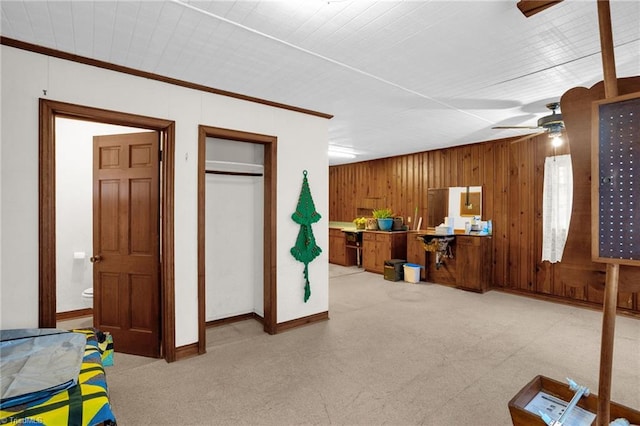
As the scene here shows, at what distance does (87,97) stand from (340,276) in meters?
5.14

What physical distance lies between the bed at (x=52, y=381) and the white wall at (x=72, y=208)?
2422mm

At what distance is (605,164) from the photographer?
4.70ft

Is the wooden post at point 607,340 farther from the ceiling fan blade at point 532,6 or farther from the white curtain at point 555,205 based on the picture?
the white curtain at point 555,205

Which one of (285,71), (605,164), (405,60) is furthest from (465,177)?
(605,164)

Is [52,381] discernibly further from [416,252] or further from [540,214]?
[540,214]

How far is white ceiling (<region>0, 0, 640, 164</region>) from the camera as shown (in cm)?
195

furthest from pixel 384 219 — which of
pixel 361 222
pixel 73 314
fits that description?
pixel 73 314

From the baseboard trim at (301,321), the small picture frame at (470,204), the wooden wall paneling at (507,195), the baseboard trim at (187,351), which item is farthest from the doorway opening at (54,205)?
the small picture frame at (470,204)

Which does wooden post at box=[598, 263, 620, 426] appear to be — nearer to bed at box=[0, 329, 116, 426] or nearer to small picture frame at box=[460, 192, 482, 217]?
bed at box=[0, 329, 116, 426]

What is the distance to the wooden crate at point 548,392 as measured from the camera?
158 centimetres

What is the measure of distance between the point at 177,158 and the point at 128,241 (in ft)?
3.08

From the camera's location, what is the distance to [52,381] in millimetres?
1567

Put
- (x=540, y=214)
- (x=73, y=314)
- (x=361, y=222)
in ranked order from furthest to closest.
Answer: (x=361, y=222)
(x=540, y=214)
(x=73, y=314)

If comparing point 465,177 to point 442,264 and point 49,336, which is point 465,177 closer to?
point 442,264
